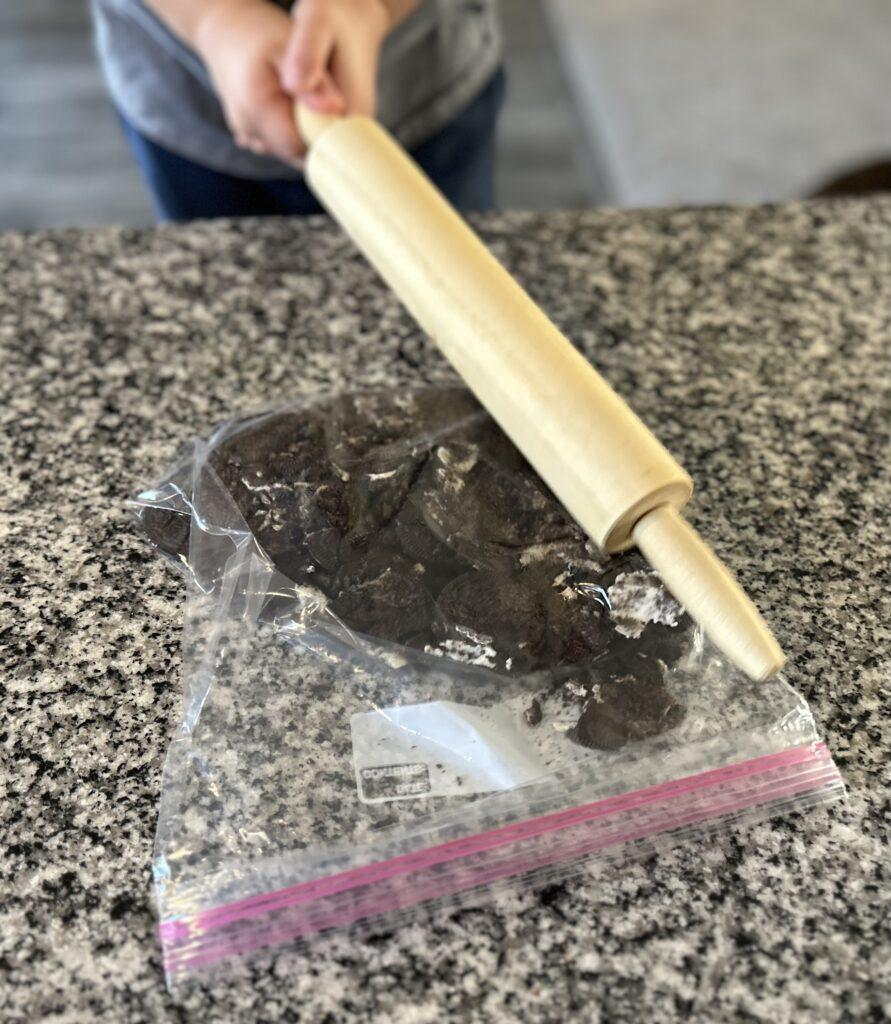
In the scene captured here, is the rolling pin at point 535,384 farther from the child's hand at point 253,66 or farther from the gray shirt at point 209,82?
the gray shirt at point 209,82

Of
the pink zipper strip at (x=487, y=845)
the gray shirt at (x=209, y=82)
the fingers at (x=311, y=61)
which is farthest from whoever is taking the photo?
the gray shirt at (x=209, y=82)

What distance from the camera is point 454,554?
529 mm

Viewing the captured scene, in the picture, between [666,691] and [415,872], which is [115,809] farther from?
[666,691]

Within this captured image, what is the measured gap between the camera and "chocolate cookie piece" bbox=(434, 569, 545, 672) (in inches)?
19.5

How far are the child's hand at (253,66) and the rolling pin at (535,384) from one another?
85mm

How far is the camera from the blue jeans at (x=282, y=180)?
97 centimetres

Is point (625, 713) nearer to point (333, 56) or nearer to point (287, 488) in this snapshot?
point (287, 488)

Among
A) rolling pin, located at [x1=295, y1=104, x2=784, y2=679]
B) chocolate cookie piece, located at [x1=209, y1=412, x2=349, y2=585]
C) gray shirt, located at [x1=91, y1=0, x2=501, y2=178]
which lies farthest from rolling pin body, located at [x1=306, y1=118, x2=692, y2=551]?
gray shirt, located at [x1=91, y1=0, x2=501, y2=178]

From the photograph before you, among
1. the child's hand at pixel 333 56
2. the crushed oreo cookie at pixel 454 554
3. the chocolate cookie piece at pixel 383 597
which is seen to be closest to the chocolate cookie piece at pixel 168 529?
the crushed oreo cookie at pixel 454 554

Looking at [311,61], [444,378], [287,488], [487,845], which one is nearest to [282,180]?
[311,61]

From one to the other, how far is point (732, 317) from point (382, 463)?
13.2 inches

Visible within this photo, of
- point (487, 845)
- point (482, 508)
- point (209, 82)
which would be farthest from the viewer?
point (209, 82)

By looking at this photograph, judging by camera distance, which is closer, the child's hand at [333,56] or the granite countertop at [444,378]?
the granite countertop at [444,378]

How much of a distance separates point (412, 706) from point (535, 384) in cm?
20
